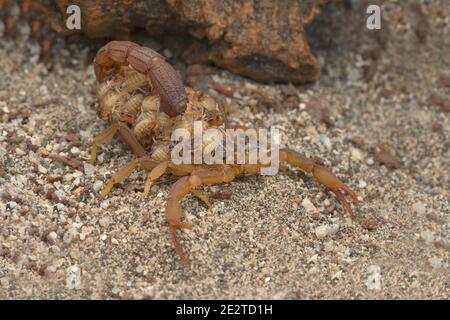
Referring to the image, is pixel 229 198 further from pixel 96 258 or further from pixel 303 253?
pixel 96 258

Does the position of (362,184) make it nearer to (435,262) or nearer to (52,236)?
(435,262)

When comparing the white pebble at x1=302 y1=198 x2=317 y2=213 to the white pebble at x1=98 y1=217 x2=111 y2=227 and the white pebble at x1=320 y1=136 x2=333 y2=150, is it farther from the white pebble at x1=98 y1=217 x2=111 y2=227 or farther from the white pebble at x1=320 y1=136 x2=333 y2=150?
the white pebble at x1=98 y1=217 x2=111 y2=227

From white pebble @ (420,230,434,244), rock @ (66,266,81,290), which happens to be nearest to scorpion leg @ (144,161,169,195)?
rock @ (66,266,81,290)

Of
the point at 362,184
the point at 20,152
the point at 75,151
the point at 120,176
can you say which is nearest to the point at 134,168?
the point at 120,176

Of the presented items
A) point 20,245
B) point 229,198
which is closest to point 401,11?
point 229,198

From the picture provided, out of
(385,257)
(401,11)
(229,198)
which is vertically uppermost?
(401,11)

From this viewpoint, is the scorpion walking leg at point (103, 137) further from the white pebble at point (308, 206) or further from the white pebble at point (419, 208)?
the white pebble at point (419, 208)

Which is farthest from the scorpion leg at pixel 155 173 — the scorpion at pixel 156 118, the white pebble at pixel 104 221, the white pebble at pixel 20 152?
the white pebble at pixel 20 152
